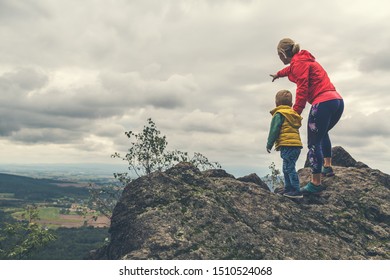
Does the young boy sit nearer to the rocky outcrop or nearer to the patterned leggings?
the patterned leggings

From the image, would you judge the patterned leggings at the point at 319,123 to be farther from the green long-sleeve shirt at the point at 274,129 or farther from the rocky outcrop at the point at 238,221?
the rocky outcrop at the point at 238,221

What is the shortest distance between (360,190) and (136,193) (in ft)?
23.6

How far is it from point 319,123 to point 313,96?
0.86 m

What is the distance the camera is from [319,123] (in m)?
9.27

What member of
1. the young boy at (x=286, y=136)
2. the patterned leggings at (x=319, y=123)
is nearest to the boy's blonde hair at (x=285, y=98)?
the young boy at (x=286, y=136)

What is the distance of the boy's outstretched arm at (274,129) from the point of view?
9164mm

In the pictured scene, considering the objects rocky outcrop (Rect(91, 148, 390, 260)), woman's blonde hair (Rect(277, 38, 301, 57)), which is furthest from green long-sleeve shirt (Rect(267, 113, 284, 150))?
woman's blonde hair (Rect(277, 38, 301, 57))

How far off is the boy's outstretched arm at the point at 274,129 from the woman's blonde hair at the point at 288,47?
2.07m

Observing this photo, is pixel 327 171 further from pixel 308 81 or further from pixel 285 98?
pixel 308 81

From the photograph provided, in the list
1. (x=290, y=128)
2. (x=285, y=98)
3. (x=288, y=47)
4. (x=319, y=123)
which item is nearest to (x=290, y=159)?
(x=290, y=128)

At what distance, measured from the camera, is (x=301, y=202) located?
979cm

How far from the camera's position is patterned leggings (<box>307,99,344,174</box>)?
30.1ft

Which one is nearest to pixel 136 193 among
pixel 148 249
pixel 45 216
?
pixel 148 249
